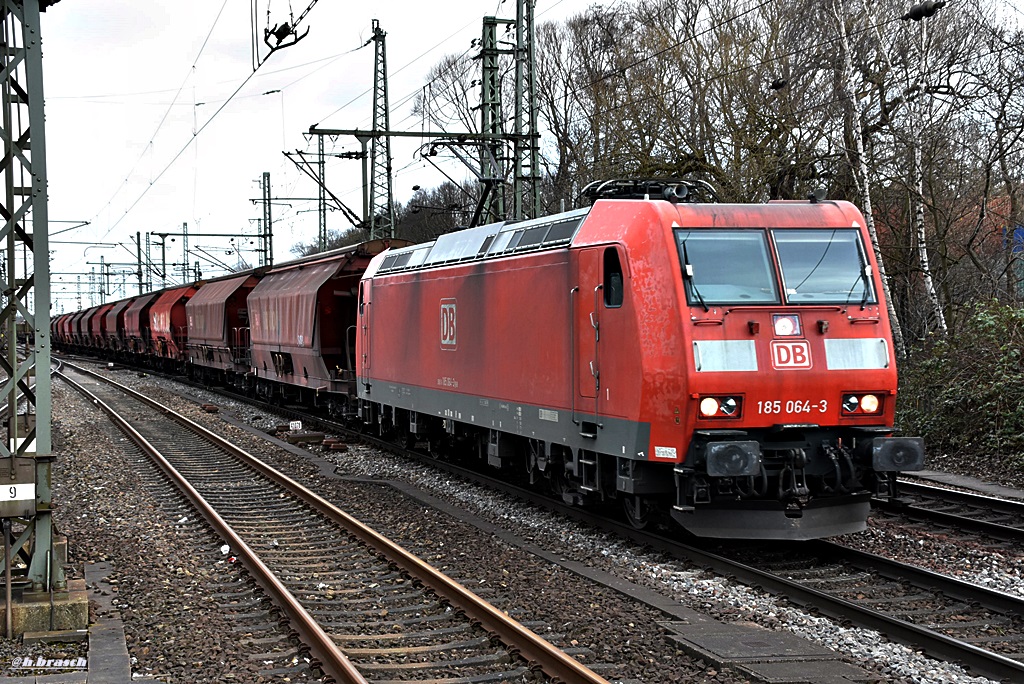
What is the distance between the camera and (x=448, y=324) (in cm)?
1430

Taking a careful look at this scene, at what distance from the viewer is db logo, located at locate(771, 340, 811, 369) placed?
9141mm

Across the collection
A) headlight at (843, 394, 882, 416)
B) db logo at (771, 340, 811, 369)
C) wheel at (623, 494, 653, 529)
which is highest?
db logo at (771, 340, 811, 369)

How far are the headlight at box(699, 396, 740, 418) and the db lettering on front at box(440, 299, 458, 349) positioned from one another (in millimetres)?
5597

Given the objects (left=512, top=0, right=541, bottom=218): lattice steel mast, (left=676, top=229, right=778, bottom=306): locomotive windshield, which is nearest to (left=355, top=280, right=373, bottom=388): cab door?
(left=512, top=0, right=541, bottom=218): lattice steel mast

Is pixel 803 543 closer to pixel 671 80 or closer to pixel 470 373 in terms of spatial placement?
pixel 470 373

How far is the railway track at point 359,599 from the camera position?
664cm

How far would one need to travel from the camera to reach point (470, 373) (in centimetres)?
1351

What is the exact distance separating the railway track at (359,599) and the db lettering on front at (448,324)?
269 cm

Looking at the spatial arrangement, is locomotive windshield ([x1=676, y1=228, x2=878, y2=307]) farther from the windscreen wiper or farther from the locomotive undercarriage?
the locomotive undercarriage

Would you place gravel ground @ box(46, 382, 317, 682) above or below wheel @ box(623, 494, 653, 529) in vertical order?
below

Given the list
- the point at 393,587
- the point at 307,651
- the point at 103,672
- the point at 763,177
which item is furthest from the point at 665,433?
the point at 763,177

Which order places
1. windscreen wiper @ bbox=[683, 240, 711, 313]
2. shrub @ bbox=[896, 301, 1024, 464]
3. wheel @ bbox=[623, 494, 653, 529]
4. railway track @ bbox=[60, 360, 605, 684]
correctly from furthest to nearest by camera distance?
shrub @ bbox=[896, 301, 1024, 464] → wheel @ bbox=[623, 494, 653, 529] → windscreen wiper @ bbox=[683, 240, 711, 313] → railway track @ bbox=[60, 360, 605, 684]

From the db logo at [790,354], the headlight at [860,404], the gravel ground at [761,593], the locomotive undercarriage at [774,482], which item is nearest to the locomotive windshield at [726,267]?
the db logo at [790,354]

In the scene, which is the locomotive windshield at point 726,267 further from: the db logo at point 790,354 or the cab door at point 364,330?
the cab door at point 364,330
